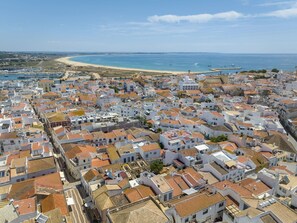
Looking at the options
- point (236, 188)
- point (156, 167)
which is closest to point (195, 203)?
point (236, 188)

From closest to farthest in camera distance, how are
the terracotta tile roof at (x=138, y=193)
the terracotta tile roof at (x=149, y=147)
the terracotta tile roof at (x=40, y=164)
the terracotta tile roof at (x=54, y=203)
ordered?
1. the terracotta tile roof at (x=54, y=203)
2. the terracotta tile roof at (x=138, y=193)
3. the terracotta tile roof at (x=40, y=164)
4. the terracotta tile roof at (x=149, y=147)

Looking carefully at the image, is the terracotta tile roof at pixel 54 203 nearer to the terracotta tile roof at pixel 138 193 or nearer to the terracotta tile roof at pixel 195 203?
the terracotta tile roof at pixel 138 193

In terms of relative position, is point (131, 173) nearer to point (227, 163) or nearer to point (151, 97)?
point (227, 163)

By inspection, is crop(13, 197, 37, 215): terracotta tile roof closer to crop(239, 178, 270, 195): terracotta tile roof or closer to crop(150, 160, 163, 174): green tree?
crop(150, 160, 163, 174): green tree

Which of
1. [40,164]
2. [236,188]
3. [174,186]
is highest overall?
[236,188]

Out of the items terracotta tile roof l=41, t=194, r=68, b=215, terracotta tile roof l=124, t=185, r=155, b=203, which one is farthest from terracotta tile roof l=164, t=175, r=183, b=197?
terracotta tile roof l=41, t=194, r=68, b=215

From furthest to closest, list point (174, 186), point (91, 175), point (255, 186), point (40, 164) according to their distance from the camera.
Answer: point (40, 164) < point (91, 175) < point (174, 186) < point (255, 186)

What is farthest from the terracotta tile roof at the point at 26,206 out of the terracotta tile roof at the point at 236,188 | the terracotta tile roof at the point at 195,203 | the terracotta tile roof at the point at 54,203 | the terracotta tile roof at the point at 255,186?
the terracotta tile roof at the point at 255,186

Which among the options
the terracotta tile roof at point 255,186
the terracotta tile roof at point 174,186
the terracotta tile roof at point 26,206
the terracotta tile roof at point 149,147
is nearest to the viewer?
the terracotta tile roof at point 26,206

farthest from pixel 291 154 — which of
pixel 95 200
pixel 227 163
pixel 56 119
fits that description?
pixel 56 119

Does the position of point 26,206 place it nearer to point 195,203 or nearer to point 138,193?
point 138,193
